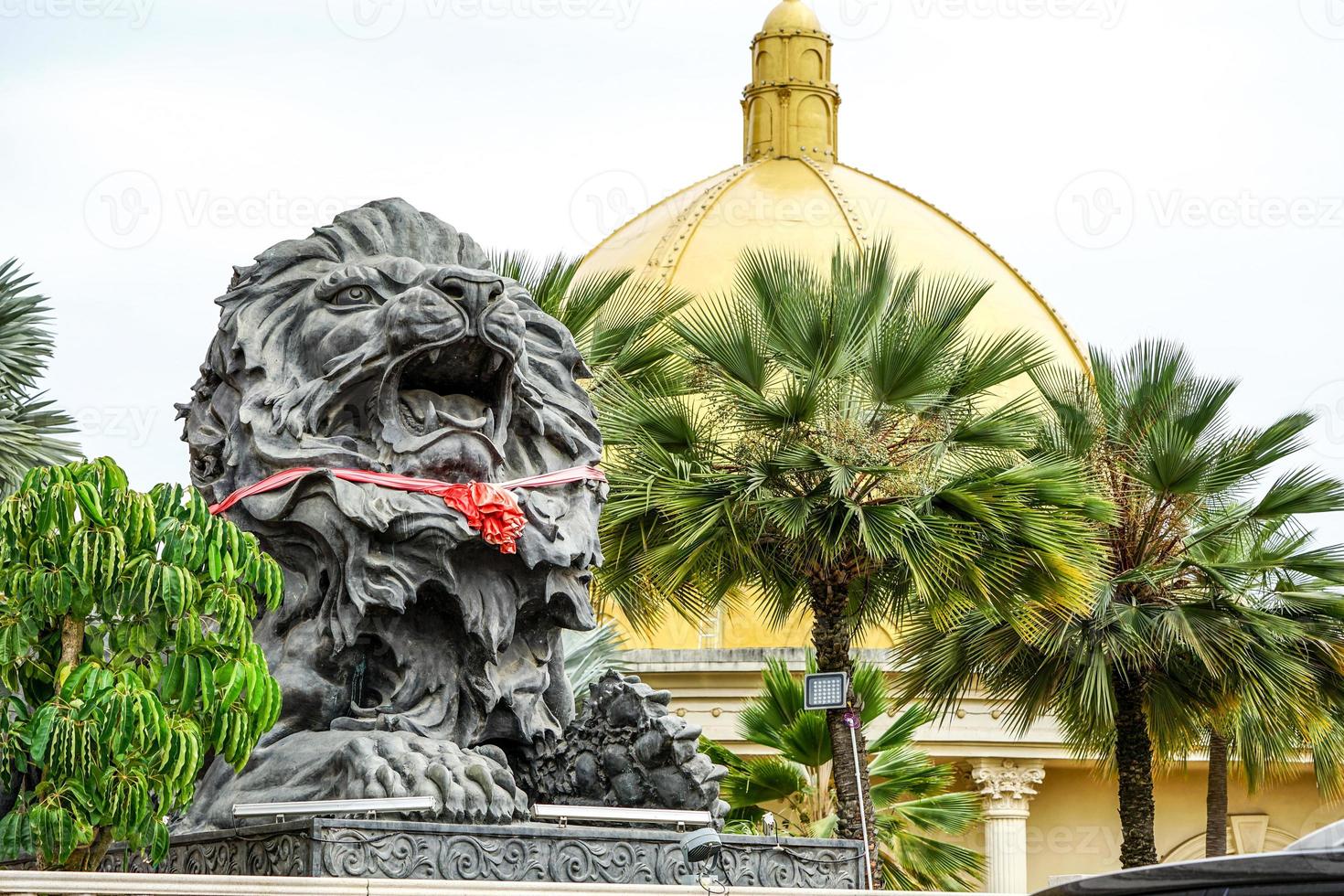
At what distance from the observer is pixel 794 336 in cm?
1734

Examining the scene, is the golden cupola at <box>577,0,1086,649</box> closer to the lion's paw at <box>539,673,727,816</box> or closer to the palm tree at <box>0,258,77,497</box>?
the palm tree at <box>0,258,77,497</box>

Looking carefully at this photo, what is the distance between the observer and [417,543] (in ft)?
26.7

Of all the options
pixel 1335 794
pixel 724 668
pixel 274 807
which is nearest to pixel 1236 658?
pixel 1335 794

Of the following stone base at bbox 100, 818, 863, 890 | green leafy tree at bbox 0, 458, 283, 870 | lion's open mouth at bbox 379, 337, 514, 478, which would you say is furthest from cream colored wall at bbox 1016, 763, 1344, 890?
green leafy tree at bbox 0, 458, 283, 870

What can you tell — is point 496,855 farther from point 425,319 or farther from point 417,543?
point 425,319

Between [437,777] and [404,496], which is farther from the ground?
[404,496]

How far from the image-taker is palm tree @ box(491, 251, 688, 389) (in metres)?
17.1

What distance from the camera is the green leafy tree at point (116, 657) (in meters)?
7.71

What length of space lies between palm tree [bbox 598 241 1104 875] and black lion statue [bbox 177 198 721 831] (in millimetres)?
7680

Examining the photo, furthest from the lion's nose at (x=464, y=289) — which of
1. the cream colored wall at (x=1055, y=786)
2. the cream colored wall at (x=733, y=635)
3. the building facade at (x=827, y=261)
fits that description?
the cream colored wall at (x=733, y=635)

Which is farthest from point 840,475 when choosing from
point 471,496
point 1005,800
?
point 1005,800

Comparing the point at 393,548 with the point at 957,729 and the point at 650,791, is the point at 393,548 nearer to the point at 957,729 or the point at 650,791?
the point at 650,791

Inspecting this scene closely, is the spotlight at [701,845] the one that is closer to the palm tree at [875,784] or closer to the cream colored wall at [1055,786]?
the palm tree at [875,784]

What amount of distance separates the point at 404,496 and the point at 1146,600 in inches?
485
